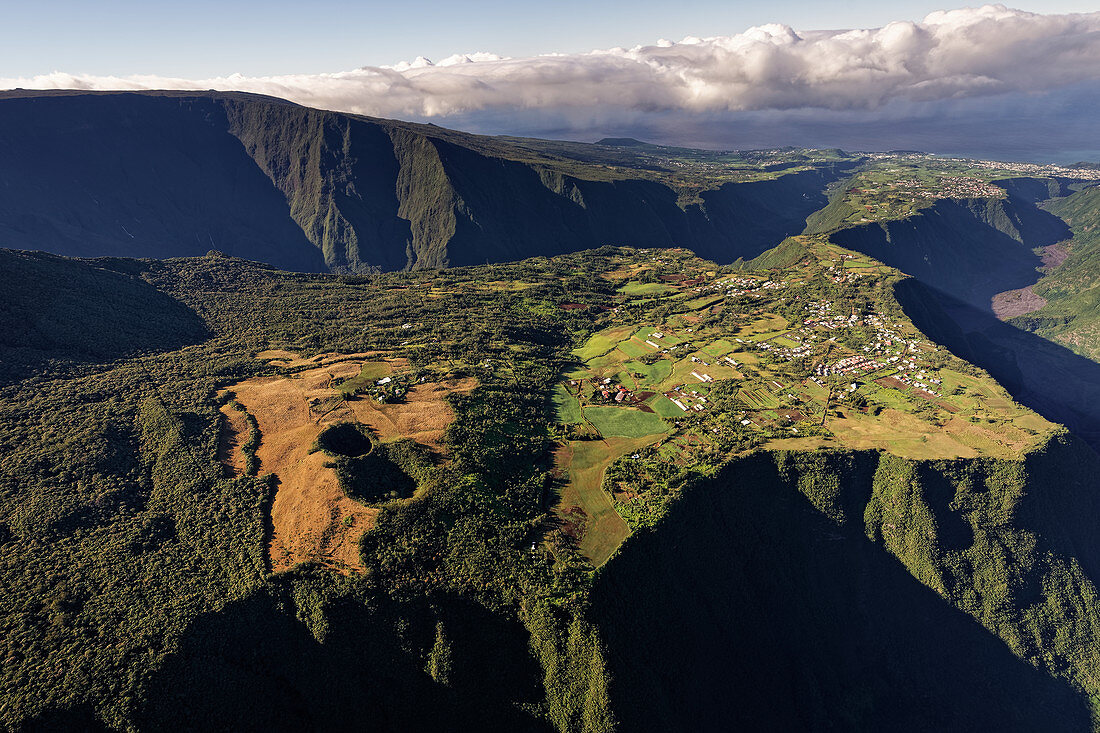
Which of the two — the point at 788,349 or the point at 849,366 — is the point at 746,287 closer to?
the point at 788,349

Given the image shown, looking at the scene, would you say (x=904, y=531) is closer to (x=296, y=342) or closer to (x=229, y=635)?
(x=229, y=635)

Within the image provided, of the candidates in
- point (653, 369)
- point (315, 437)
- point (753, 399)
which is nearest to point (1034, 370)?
point (753, 399)

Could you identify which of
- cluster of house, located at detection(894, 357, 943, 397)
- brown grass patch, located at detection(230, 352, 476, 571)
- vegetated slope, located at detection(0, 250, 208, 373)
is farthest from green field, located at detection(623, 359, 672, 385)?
vegetated slope, located at detection(0, 250, 208, 373)

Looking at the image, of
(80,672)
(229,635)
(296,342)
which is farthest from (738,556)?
(296,342)

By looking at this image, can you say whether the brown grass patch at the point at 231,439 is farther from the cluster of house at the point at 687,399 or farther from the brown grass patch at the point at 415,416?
the cluster of house at the point at 687,399

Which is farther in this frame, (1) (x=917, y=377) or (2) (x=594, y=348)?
(2) (x=594, y=348)

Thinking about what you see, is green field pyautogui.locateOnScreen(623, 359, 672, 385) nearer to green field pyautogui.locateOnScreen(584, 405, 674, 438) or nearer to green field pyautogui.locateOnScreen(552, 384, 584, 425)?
green field pyautogui.locateOnScreen(584, 405, 674, 438)
